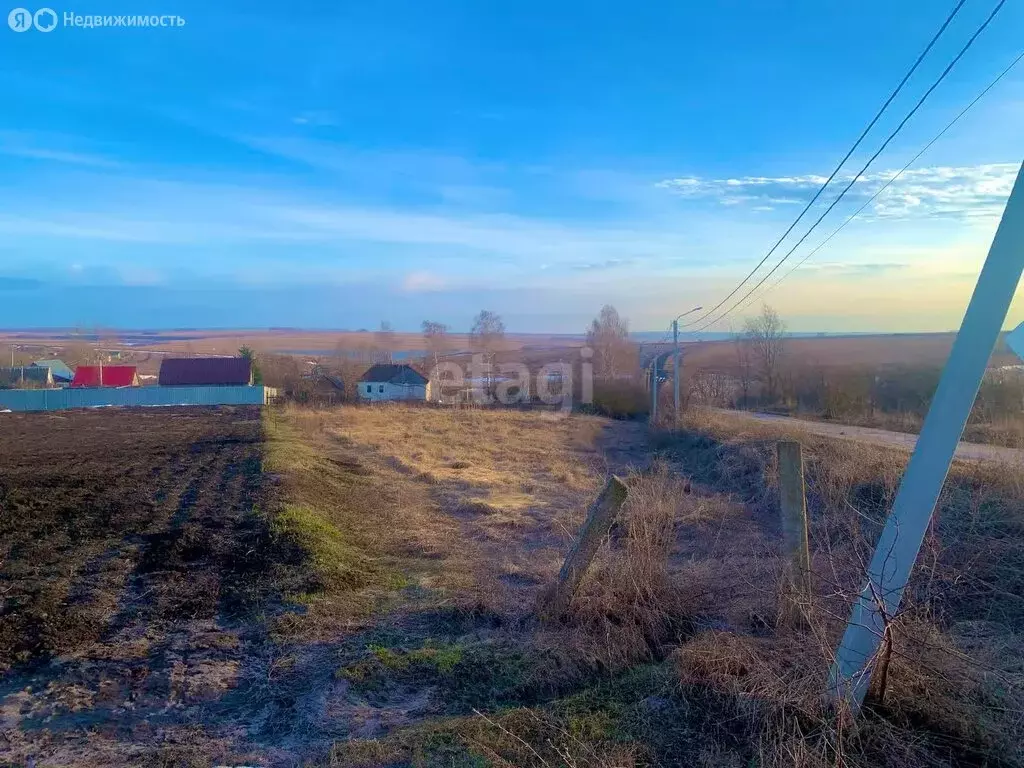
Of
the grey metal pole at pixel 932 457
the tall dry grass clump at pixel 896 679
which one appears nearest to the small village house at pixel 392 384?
the tall dry grass clump at pixel 896 679

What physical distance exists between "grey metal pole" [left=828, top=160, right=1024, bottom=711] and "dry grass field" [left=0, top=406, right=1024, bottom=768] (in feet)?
0.55

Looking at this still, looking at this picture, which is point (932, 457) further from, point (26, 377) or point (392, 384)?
point (26, 377)

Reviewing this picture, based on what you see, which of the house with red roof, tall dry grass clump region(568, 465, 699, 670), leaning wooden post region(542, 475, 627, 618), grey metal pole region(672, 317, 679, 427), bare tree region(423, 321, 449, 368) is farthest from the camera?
bare tree region(423, 321, 449, 368)

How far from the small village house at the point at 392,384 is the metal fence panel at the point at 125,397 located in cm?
771

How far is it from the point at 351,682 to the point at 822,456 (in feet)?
35.3

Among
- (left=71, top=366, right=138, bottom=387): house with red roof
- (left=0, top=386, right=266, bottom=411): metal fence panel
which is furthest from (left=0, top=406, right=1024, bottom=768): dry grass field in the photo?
(left=71, top=366, right=138, bottom=387): house with red roof

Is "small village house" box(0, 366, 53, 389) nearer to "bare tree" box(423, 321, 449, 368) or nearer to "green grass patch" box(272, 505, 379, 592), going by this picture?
"bare tree" box(423, 321, 449, 368)

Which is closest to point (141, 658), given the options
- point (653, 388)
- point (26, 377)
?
point (653, 388)

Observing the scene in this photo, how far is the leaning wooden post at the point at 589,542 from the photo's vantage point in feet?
17.9

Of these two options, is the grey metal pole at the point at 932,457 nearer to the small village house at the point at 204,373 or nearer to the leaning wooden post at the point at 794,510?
the leaning wooden post at the point at 794,510

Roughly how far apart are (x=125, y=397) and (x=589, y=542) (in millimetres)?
45794

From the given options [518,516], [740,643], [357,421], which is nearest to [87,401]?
[357,421]

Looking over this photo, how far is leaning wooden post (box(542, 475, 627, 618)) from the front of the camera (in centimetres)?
546

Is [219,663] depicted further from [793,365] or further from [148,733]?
[793,365]
